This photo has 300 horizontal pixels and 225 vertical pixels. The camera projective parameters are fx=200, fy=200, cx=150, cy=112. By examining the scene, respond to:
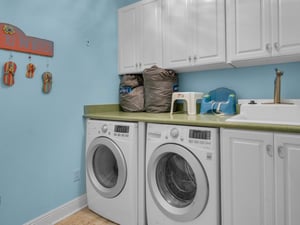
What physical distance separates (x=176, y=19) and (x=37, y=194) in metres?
2.10

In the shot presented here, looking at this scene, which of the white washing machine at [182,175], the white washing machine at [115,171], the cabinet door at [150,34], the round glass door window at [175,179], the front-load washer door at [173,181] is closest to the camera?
the white washing machine at [182,175]

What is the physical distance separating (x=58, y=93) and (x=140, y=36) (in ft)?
3.66

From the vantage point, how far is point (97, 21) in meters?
2.29

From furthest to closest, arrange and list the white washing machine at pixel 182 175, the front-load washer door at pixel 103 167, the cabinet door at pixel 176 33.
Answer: the cabinet door at pixel 176 33 → the front-load washer door at pixel 103 167 → the white washing machine at pixel 182 175

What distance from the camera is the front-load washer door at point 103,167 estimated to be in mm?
1860

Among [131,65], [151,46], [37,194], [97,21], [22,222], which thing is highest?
[97,21]

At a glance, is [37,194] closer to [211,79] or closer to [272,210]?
[272,210]

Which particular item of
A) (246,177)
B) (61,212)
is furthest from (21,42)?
(246,177)

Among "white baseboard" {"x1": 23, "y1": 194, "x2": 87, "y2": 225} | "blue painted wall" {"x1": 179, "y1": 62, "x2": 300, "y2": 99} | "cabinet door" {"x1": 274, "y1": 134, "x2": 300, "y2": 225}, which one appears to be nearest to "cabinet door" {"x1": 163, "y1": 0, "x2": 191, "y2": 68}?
"blue painted wall" {"x1": 179, "y1": 62, "x2": 300, "y2": 99}

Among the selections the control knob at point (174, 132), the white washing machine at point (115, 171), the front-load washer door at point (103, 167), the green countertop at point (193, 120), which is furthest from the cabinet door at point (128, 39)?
the control knob at point (174, 132)

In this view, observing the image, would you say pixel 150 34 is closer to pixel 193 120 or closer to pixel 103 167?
pixel 193 120

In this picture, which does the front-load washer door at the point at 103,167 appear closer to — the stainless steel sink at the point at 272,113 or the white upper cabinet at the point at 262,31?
the stainless steel sink at the point at 272,113

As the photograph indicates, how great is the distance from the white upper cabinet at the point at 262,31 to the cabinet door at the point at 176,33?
0.40 metres

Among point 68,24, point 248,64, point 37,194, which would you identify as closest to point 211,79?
point 248,64
